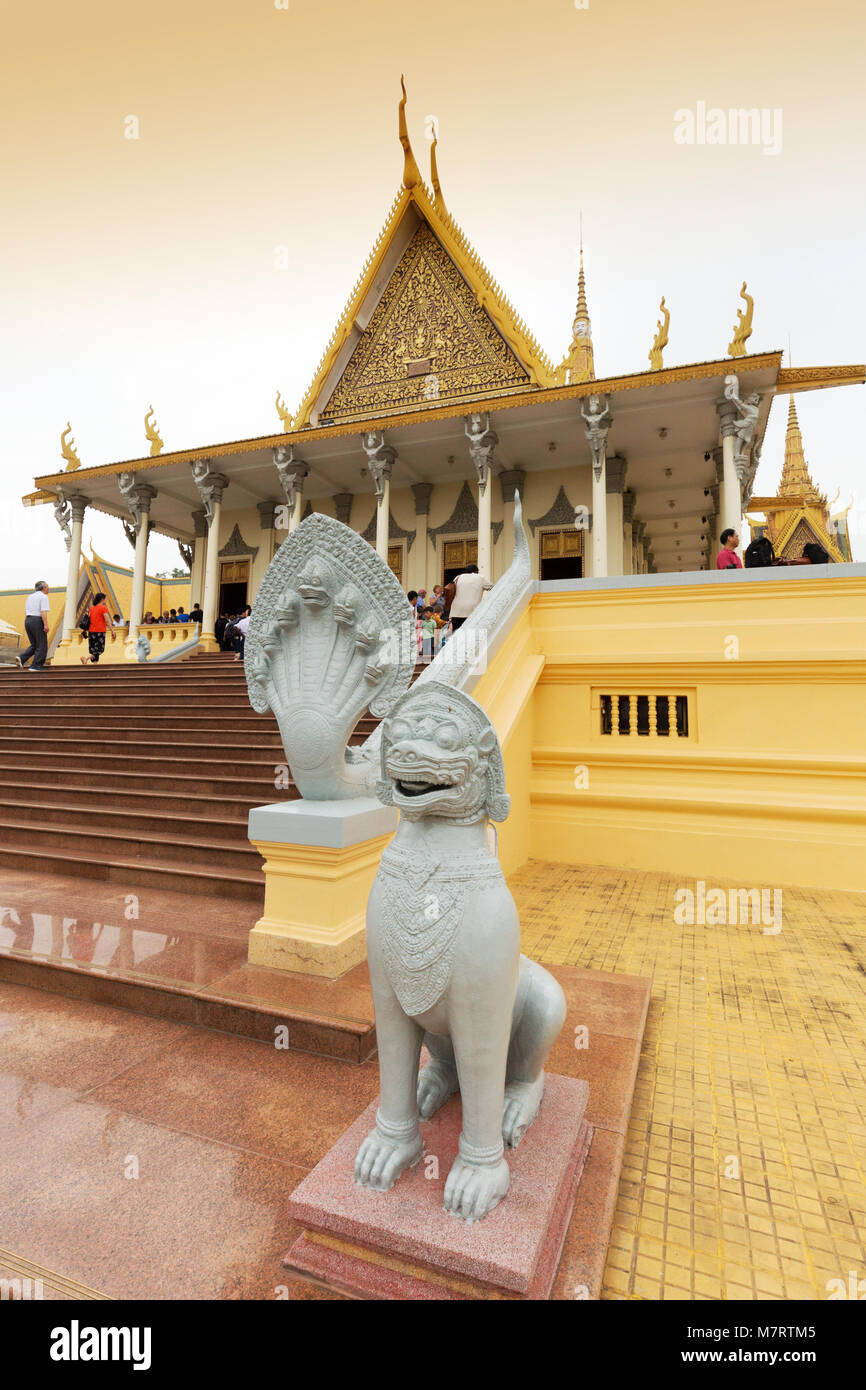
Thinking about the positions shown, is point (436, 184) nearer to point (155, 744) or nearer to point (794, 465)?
point (155, 744)

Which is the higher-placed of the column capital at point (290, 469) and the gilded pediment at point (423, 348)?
the gilded pediment at point (423, 348)

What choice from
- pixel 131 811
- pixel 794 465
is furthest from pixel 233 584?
pixel 794 465

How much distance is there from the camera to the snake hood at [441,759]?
1482 millimetres

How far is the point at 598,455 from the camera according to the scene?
11000mm

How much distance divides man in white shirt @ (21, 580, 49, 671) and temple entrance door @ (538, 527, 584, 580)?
364 inches

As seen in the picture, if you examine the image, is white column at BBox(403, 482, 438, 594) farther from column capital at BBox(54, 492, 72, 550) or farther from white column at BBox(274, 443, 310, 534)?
column capital at BBox(54, 492, 72, 550)

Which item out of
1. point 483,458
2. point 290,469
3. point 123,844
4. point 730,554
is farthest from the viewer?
point 290,469

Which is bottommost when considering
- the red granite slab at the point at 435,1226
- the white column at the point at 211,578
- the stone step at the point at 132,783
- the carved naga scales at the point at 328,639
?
the red granite slab at the point at 435,1226

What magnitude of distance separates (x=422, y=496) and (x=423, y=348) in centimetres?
291

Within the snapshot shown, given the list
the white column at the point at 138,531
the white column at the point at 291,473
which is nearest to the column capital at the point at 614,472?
the white column at the point at 291,473

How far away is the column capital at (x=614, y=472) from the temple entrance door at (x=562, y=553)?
3.54 feet

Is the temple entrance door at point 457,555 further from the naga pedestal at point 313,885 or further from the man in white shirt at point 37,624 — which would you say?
the naga pedestal at point 313,885

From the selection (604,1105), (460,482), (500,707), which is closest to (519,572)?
(500,707)
